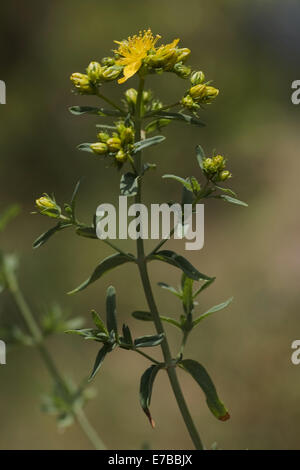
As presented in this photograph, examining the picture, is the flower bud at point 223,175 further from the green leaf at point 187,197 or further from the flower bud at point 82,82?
the flower bud at point 82,82

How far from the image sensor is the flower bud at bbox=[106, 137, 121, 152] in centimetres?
115

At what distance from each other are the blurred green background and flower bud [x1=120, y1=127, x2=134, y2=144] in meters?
3.17

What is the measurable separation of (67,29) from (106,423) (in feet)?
15.9

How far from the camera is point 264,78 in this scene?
6.93 meters

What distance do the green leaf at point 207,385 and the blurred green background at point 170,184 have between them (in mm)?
2917

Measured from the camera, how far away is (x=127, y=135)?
3.82ft

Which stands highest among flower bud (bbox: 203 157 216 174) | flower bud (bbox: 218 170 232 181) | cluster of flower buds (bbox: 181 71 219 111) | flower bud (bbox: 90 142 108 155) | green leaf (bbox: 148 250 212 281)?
cluster of flower buds (bbox: 181 71 219 111)

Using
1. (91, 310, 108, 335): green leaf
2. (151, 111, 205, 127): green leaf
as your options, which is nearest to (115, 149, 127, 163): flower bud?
(151, 111, 205, 127): green leaf

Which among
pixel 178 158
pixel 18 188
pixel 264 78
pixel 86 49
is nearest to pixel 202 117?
pixel 178 158

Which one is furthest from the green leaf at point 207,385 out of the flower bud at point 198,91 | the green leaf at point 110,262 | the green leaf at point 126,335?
the flower bud at point 198,91

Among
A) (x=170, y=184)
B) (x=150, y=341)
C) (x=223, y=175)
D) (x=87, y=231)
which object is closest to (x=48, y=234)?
(x=87, y=231)

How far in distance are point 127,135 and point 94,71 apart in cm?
18

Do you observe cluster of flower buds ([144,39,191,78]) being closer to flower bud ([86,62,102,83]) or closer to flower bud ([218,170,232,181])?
flower bud ([86,62,102,83])
